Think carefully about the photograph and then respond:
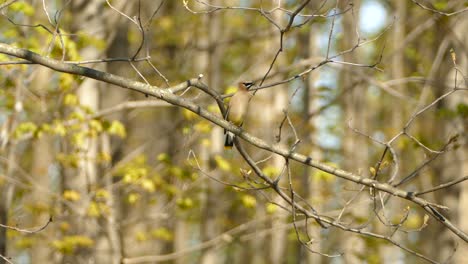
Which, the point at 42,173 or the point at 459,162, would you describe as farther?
the point at 42,173

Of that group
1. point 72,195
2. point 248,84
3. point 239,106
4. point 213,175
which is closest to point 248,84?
point 248,84

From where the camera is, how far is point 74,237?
359 inches

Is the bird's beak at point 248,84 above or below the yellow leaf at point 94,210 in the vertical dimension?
above

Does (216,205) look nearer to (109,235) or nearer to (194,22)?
(109,235)

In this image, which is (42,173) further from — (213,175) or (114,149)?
(213,175)

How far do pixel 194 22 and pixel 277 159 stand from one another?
12.3ft

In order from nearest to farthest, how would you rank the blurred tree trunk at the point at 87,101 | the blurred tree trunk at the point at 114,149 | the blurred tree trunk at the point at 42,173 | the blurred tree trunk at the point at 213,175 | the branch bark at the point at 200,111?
1. the branch bark at the point at 200,111
2. the blurred tree trunk at the point at 114,149
3. the blurred tree trunk at the point at 87,101
4. the blurred tree trunk at the point at 42,173
5. the blurred tree trunk at the point at 213,175

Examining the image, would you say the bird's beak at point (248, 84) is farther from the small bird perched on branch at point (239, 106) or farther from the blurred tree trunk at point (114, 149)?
the blurred tree trunk at point (114, 149)

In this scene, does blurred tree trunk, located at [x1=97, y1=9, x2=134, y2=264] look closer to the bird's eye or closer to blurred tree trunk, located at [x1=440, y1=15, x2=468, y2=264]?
the bird's eye

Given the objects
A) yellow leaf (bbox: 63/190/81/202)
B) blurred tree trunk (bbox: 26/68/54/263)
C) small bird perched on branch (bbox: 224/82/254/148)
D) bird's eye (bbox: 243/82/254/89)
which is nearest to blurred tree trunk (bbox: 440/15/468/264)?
bird's eye (bbox: 243/82/254/89)

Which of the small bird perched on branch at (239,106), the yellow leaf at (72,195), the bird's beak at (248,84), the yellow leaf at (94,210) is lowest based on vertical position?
the yellow leaf at (94,210)

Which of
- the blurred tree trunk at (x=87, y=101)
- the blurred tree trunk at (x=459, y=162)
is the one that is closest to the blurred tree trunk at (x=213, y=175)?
the blurred tree trunk at (x=87, y=101)

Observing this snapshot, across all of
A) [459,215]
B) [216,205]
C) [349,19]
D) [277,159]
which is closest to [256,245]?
[277,159]

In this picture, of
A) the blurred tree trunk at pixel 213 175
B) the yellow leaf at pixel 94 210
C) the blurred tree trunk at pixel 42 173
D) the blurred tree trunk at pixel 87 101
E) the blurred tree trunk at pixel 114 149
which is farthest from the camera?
the blurred tree trunk at pixel 213 175
